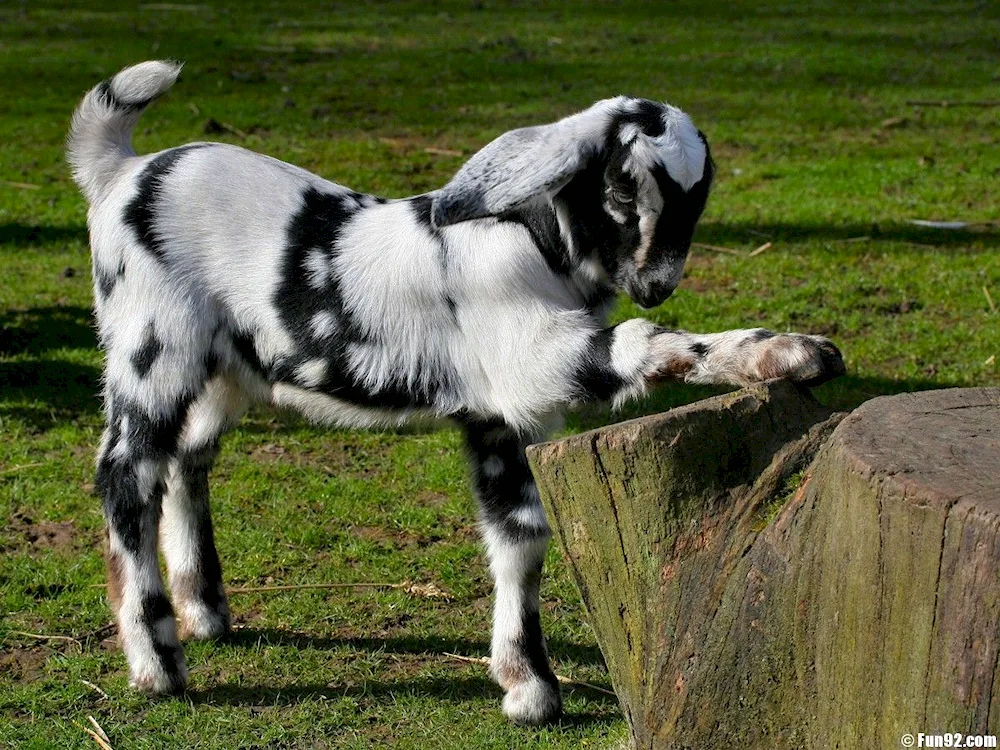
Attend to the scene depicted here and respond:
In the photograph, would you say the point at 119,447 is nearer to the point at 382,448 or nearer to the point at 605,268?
the point at 605,268

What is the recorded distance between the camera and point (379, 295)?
14.6 feet

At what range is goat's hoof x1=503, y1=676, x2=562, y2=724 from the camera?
4.50 meters

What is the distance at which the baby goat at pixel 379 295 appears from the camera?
4125mm

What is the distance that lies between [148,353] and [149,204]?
523 millimetres

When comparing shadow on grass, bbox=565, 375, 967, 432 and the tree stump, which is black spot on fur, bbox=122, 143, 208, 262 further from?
shadow on grass, bbox=565, 375, 967, 432

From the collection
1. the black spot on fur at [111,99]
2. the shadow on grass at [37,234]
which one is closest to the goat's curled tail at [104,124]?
the black spot on fur at [111,99]

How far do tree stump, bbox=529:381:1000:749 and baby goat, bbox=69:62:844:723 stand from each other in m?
0.57

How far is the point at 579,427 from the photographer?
6.72 m

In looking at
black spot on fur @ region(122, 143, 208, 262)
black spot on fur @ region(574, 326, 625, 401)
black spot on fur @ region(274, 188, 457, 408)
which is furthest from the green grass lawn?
black spot on fur @ region(122, 143, 208, 262)

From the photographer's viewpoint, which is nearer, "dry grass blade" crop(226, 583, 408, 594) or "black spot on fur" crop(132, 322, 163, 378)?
"black spot on fur" crop(132, 322, 163, 378)

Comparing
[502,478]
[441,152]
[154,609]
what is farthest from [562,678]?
[441,152]

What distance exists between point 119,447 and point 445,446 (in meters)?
2.31

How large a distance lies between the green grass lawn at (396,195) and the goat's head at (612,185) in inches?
62.5

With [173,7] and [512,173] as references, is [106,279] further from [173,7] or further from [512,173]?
[173,7]
